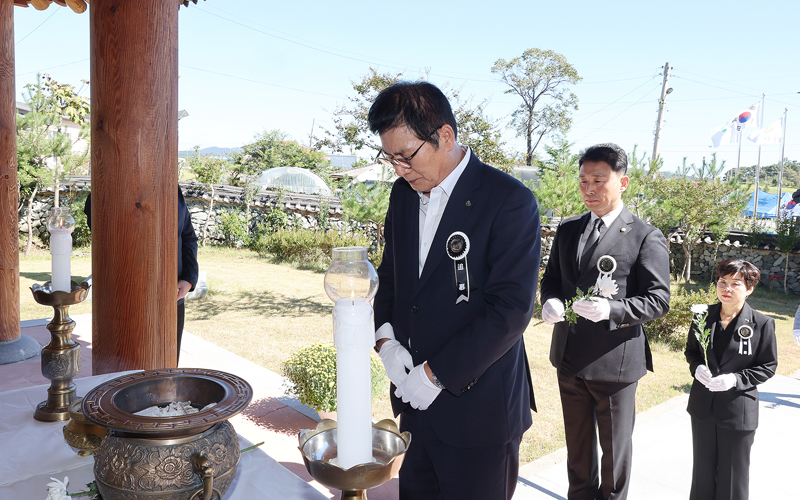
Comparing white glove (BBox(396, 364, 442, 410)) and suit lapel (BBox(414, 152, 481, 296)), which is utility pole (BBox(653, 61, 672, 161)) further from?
white glove (BBox(396, 364, 442, 410))

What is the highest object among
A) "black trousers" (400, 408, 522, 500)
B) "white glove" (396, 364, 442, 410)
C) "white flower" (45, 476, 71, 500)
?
"white glove" (396, 364, 442, 410)

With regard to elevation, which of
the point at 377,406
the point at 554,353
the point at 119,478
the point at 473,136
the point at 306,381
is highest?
the point at 473,136

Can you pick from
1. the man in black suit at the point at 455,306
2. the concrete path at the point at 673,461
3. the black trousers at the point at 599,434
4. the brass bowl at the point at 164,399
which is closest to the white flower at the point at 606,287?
the black trousers at the point at 599,434

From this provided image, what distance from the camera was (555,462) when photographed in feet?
11.4

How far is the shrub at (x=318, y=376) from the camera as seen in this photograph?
357 cm

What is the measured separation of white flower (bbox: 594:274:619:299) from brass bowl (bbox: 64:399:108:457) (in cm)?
193

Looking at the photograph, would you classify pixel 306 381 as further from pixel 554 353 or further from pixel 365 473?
pixel 365 473

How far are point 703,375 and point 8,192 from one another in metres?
5.02

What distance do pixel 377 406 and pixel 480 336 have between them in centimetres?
341

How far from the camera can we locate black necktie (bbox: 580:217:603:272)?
2.50m

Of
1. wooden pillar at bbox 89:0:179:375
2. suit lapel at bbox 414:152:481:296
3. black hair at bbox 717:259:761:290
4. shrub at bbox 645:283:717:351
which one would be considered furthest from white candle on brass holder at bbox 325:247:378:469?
shrub at bbox 645:283:717:351

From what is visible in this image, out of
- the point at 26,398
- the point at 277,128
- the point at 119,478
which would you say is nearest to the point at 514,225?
the point at 119,478

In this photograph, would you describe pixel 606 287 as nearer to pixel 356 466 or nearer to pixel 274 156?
pixel 356 466

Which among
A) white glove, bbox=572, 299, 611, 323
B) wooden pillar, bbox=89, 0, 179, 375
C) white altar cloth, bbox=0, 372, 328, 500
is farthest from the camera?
white glove, bbox=572, 299, 611, 323
